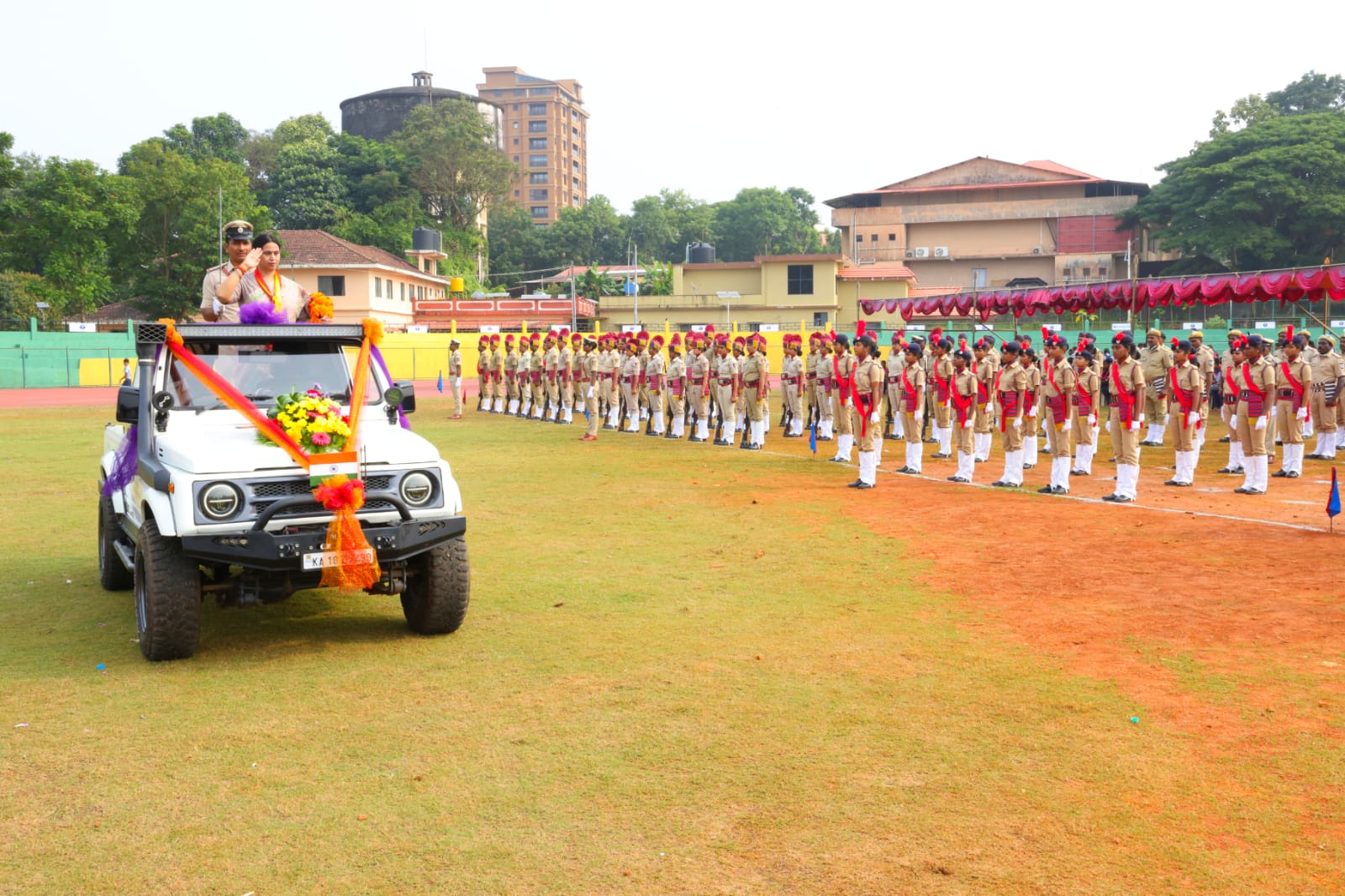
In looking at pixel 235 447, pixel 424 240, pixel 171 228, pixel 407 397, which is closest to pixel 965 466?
pixel 407 397

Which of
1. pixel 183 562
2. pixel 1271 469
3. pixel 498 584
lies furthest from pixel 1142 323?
pixel 183 562

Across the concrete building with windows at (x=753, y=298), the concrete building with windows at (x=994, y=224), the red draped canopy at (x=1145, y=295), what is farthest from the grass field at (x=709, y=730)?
the concrete building with windows at (x=994, y=224)

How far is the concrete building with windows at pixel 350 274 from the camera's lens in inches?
2232

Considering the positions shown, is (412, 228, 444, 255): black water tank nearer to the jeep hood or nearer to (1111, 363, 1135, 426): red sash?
(1111, 363, 1135, 426): red sash

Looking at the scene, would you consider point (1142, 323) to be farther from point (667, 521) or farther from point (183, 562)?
point (183, 562)

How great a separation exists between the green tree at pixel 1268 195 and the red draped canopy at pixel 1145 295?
116 ft

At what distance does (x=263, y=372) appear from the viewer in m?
7.35

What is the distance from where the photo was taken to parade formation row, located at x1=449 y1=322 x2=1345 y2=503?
1470 cm

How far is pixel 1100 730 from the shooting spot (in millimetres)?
5469

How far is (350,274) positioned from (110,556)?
5138cm

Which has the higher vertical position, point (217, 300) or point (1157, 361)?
point (217, 300)

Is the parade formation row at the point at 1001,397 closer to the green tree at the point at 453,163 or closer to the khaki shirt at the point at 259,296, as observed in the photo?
the khaki shirt at the point at 259,296

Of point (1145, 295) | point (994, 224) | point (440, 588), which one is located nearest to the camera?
point (440, 588)

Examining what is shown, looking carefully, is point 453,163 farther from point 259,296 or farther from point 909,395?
point 259,296
